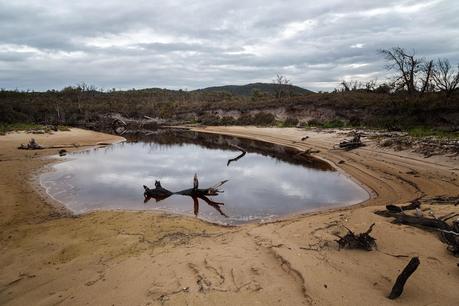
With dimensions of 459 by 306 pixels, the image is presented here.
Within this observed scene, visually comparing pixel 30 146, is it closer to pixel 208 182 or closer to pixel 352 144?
pixel 208 182

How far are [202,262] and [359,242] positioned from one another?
100 inches

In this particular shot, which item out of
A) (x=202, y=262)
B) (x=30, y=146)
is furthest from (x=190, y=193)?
(x=30, y=146)

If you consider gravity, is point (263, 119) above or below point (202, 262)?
above

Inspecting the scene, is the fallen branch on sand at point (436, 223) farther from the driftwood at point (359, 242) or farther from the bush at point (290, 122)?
the bush at point (290, 122)

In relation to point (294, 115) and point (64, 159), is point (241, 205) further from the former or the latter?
point (294, 115)

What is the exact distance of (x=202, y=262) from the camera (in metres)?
5.68

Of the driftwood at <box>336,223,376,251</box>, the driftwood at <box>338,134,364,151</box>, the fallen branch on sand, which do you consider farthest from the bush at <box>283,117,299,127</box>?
the driftwood at <box>336,223,376,251</box>

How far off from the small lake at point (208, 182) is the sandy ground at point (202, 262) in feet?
4.96

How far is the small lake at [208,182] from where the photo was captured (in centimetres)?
1087

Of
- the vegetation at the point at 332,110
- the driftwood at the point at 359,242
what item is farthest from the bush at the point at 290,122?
the driftwood at the point at 359,242

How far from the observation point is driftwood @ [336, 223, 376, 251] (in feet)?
18.6

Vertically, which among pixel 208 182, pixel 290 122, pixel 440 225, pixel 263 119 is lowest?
pixel 208 182

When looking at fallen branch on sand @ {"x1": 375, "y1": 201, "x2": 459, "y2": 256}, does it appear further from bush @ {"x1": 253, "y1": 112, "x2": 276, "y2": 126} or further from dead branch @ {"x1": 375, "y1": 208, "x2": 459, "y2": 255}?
bush @ {"x1": 253, "y1": 112, "x2": 276, "y2": 126}

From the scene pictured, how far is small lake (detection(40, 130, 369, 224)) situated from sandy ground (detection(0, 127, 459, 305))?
4.96ft
